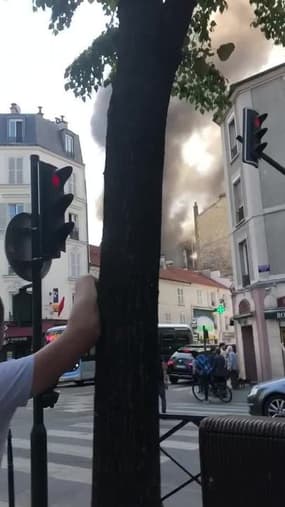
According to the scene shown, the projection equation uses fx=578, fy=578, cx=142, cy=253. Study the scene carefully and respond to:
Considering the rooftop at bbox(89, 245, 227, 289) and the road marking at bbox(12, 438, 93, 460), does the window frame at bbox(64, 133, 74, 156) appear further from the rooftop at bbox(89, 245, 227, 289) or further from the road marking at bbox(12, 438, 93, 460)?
the road marking at bbox(12, 438, 93, 460)

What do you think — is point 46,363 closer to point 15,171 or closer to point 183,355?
point 183,355

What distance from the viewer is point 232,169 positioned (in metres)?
26.4

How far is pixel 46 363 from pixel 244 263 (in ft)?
79.2

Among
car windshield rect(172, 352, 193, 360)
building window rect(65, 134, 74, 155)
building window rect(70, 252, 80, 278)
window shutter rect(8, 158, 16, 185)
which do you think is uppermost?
building window rect(65, 134, 74, 155)

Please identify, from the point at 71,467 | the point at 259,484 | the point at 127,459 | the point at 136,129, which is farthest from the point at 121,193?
the point at 71,467

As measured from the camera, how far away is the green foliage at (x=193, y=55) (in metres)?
6.20

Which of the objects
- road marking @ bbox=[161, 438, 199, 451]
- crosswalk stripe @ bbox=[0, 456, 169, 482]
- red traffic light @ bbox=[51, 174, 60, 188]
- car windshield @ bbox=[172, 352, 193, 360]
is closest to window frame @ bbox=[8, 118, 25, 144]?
car windshield @ bbox=[172, 352, 193, 360]

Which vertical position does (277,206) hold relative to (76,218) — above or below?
below

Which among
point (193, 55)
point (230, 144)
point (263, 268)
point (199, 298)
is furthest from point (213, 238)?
point (193, 55)

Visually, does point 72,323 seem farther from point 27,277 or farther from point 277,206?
point 277,206

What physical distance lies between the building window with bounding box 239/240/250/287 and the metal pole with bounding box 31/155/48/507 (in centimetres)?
2040

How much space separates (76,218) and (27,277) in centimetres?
3781

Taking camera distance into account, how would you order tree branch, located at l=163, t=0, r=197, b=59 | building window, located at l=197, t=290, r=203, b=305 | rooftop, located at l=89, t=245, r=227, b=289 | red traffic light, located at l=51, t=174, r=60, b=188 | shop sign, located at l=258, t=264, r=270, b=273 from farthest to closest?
1. building window, located at l=197, t=290, r=203, b=305
2. rooftop, located at l=89, t=245, r=227, b=289
3. shop sign, located at l=258, t=264, r=270, b=273
4. red traffic light, located at l=51, t=174, r=60, b=188
5. tree branch, located at l=163, t=0, r=197, b=59

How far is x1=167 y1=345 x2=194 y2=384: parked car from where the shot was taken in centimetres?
2675
